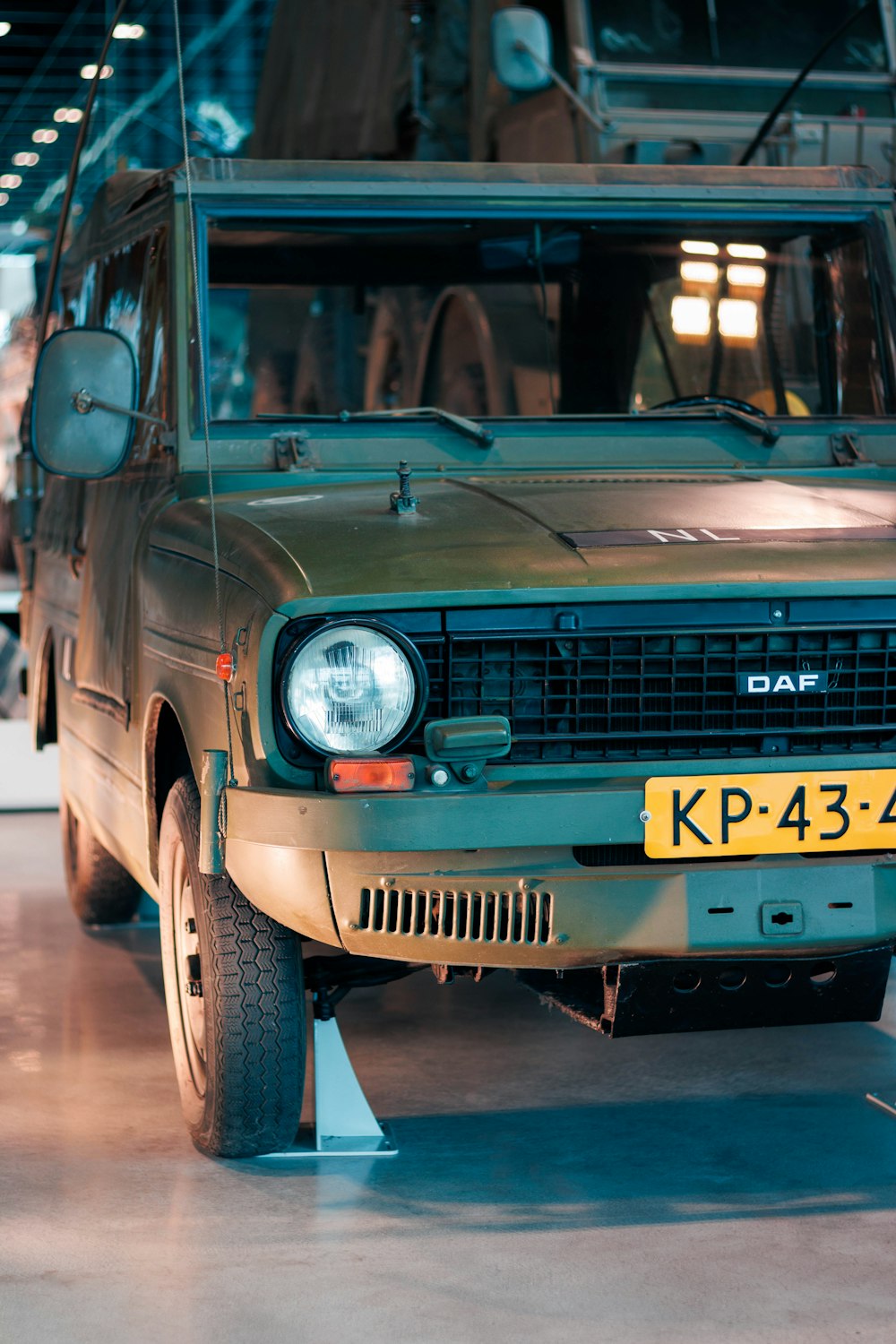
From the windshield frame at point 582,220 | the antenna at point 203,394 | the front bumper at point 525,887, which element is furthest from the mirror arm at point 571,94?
the front bumper at point 525,887

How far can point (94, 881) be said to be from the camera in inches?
243

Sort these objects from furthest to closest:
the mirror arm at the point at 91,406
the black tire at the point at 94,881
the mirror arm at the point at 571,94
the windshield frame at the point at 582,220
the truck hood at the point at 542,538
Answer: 1. the mirror arm at the point at 571,94
2. the black tire at the point at 94,881
3. the windshield frame at the point at 582,220
4. the mirror arm at the point at 91,406
5. the truck hood at the point at 542,538

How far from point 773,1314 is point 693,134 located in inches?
234

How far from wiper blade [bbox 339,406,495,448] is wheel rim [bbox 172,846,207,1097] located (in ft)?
→ 3.80

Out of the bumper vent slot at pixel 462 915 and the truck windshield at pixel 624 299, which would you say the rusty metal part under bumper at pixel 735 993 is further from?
the truck windshield at pixel 624 299

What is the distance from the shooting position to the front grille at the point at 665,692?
338 cm

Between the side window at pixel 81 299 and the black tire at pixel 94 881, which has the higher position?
the side window at pixel 81 299

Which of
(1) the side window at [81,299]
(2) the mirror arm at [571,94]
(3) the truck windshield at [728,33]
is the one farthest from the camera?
(3) the truck windshield at [728,33]

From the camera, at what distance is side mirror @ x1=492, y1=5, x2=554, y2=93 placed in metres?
6.64

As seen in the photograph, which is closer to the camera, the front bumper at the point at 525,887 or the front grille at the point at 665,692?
the front bumper at the point at 525,887

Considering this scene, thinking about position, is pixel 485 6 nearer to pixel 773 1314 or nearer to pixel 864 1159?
pixel 864 1159

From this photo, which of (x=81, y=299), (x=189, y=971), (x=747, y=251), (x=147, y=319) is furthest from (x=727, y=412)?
(x=81, y=299)

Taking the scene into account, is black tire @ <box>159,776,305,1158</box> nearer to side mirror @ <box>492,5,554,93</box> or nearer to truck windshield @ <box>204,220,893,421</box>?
truck windshield @ <box>204,220,893,421</box>

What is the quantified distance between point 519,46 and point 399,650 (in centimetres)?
404
